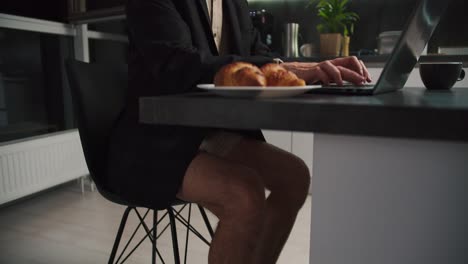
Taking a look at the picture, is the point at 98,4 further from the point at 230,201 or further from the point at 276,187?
the point at 230,201

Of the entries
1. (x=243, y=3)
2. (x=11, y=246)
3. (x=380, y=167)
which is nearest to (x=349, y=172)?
(x=380, y=167)

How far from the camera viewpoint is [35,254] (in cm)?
185

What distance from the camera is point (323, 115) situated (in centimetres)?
48

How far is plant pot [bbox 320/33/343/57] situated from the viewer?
104 inches

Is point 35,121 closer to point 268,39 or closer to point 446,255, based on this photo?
point 268,39

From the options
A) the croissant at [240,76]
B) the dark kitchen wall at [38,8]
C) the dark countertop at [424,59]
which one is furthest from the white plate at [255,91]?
the dark kitchen wall at [38,8]

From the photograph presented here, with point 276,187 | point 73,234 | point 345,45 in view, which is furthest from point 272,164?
point 345,45

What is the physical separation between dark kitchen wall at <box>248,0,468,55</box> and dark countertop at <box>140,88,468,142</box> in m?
2.53

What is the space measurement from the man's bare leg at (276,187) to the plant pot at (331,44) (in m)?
1.65

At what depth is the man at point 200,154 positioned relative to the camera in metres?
0.89

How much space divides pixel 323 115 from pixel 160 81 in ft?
1.96

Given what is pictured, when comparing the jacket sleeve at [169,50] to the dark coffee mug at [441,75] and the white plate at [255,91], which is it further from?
the dark coffee mug at [441,75]

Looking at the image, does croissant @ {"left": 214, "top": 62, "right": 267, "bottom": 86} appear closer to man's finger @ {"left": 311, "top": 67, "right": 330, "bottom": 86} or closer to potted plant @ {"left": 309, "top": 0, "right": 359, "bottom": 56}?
man's finger @ {"left": 311, "top": 67, "right": 330, "bottom": 86}

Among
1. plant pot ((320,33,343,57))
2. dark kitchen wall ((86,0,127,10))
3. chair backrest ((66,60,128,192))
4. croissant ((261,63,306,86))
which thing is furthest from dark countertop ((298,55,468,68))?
croissant ((261,63,306,86))
